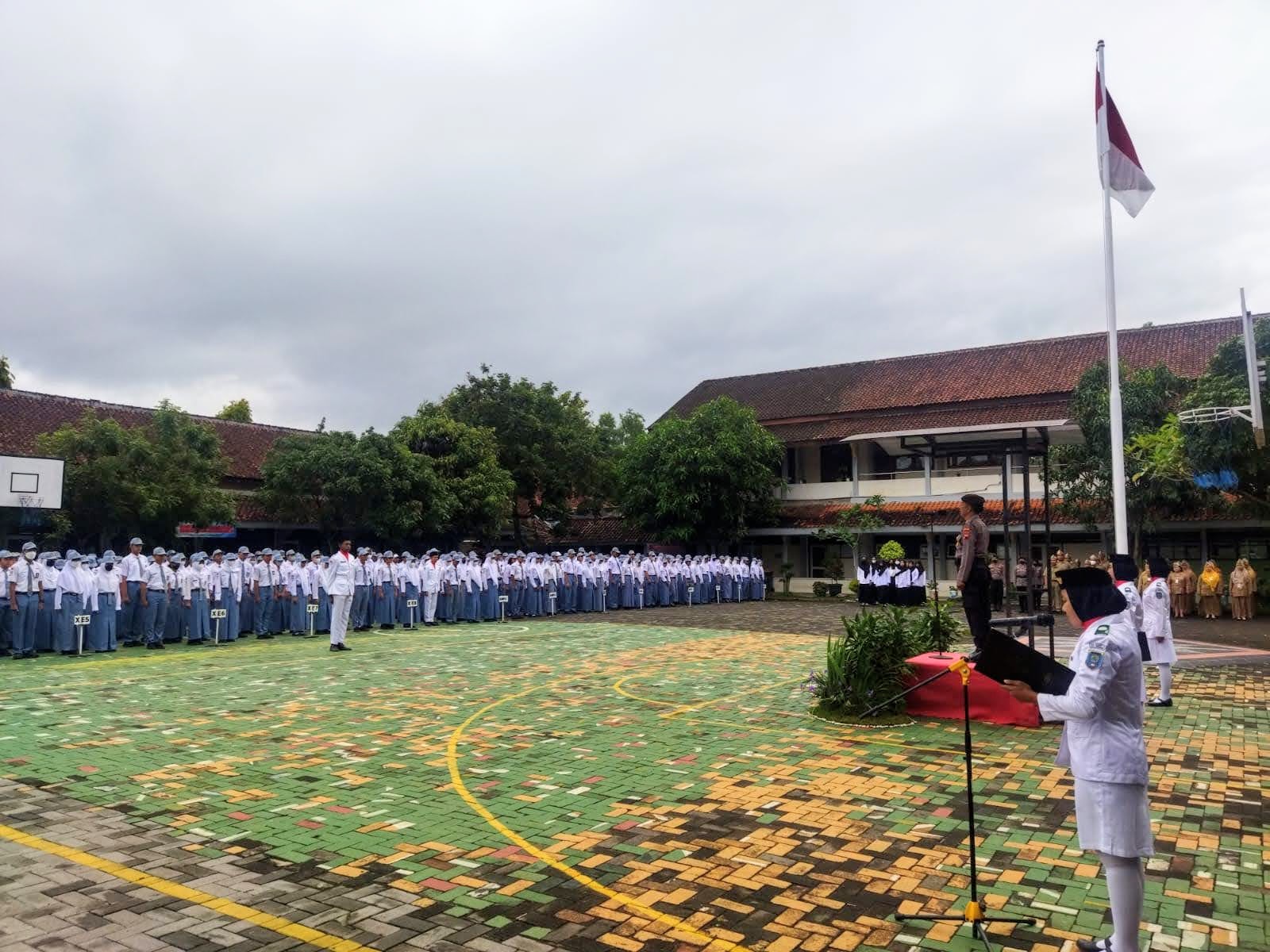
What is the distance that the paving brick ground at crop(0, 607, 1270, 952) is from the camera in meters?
4.18

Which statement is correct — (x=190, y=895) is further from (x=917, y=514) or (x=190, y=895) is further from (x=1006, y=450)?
(x=917, y=514)

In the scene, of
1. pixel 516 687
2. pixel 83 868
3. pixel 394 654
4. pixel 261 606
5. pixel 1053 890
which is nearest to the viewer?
pixel 1053 890

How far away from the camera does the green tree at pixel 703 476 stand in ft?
105

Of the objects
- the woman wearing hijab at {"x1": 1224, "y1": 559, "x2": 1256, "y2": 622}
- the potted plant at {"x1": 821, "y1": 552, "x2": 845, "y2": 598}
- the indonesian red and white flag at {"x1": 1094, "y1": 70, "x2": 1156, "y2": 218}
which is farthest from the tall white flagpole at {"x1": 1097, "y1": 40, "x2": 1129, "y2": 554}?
the potted plant at {"x1": 821, "y1": 552, "x2": 845, "y2": 598}

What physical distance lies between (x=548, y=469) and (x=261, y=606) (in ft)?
53.6

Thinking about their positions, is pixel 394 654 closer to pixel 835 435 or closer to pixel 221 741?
pixel 221 741

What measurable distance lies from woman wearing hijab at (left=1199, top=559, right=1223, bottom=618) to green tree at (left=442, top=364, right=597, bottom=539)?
19578 millimetres

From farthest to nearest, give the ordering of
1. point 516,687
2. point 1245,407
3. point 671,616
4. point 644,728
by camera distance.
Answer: point 671,616, point 1245,407, point 516,687, point 644,728

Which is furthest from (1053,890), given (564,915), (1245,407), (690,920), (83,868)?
(1245,407)

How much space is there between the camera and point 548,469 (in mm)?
33281

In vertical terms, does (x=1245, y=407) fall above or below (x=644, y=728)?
above

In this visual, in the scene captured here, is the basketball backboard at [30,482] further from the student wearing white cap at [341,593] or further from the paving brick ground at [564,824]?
the paving brick ground at [564,824]

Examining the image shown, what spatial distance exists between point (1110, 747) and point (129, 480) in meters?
21.5

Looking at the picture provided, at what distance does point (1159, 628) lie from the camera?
9805 mm
